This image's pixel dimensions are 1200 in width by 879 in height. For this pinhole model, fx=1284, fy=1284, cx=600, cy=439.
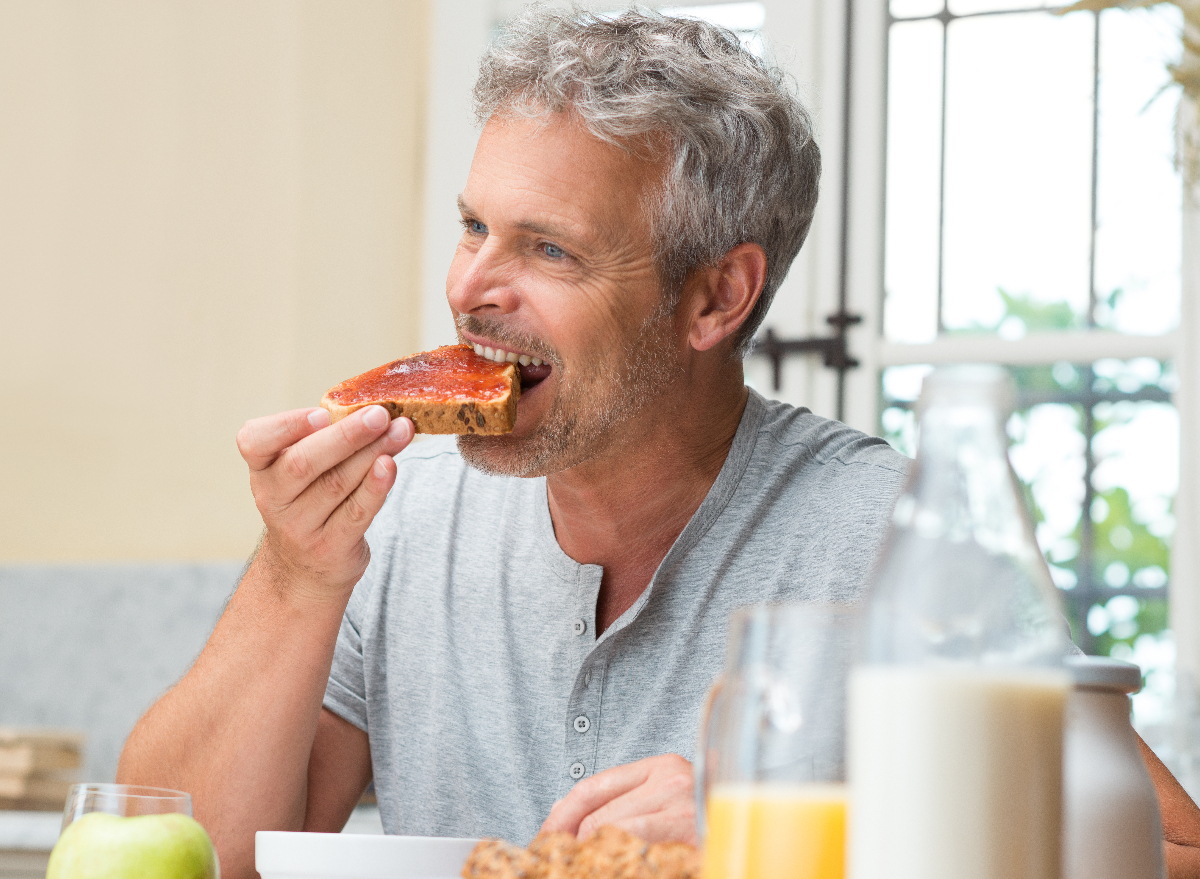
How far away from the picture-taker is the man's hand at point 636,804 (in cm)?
84

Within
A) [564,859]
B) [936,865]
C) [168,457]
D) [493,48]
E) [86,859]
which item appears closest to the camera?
[936,865]

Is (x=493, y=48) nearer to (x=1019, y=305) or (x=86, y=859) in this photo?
(x=86, y=859)

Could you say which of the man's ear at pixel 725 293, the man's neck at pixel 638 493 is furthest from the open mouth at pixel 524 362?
the man's ear at pixel 725 293

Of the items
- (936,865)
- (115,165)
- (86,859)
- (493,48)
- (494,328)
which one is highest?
(115,165)

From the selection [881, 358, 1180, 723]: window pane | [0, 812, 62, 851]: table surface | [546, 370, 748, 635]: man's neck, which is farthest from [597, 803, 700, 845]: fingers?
[881, 358, 1180, 723]: window pane

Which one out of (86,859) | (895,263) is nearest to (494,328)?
(86,859)

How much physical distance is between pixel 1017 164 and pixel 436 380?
6.72ft

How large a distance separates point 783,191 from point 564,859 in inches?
49.7

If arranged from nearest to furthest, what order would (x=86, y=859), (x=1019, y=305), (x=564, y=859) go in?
(x=564, y=859)
(x=86, y=859)
(x=1019, y=305)

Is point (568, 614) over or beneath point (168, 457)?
beneath

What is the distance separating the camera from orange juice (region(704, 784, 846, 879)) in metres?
0.51

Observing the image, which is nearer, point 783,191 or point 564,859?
point 564,859

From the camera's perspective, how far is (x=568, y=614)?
160cm

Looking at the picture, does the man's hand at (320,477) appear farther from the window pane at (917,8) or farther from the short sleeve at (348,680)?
the window pane at (917,8)
